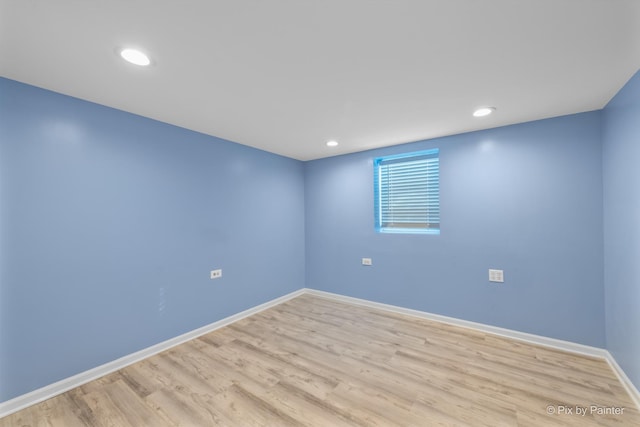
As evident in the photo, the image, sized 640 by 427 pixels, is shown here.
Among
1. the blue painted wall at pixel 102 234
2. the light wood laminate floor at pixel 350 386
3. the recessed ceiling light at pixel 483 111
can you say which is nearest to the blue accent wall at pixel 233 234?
the blue painted wall at pixel 102 234

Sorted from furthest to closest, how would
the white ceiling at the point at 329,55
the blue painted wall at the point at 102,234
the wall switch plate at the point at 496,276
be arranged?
the wall switch plate at the point at 496,276
the blue painted wall at the point at 102,234
the white ceiling at the point at 329,55

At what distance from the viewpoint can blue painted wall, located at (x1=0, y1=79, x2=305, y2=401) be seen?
1.72m

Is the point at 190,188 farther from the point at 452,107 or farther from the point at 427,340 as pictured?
the point at 427,340

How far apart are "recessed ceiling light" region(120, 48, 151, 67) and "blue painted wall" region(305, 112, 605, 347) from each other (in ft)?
9.25

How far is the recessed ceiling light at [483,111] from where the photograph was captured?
7.32 feet

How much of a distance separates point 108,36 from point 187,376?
2.48 meters

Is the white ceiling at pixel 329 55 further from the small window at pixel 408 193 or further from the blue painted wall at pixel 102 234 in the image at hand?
the small window at pixel 408 193

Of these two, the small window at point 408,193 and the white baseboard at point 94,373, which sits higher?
the small window at point 408,193

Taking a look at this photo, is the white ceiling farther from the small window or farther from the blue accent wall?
the small window

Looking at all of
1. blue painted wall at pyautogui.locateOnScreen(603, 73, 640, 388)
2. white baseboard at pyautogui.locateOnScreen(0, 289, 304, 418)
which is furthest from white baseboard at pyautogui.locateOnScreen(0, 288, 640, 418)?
blue painted wall at pyautogui.locateOnScreen(603, 73, 640, 388)

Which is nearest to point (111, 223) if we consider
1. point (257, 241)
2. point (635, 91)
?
point (257, 241)

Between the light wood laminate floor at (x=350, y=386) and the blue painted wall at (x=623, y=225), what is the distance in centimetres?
35

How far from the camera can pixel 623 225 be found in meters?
1.86

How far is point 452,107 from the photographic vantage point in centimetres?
220
